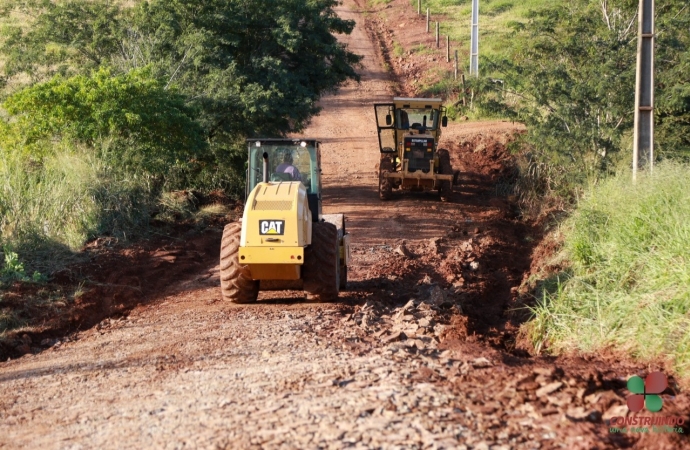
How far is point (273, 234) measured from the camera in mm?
10586

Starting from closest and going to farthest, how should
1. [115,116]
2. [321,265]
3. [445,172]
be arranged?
[321,265] → [115,116] → [445,172]

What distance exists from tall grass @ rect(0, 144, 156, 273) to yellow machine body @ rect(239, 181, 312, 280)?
4.37m

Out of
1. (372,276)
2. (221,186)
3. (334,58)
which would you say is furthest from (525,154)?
(372,276)

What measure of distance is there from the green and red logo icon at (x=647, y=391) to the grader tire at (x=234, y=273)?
5296 millimetres

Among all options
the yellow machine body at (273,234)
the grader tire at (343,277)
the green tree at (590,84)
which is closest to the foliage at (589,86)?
the green tree at (590,84)

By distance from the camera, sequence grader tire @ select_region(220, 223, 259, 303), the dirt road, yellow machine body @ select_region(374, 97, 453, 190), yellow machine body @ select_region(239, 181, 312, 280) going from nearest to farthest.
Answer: the dirt road → yellow machine body @ select_region(239, 181, 312, 280) → grader tire @ select_region(220, 223, 259, 303) → yellow machine body @ select_region(374, 97, 453, 190)

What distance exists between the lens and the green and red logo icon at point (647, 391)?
21.7 feet

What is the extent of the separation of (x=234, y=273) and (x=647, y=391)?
569 cm

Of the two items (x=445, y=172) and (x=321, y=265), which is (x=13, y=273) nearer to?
(x=321, y=265)

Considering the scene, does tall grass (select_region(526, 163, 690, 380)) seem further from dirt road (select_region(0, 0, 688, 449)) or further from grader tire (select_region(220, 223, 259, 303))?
grader tire (select_region(220, 223, 259, 303))

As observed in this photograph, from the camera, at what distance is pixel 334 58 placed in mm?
21297

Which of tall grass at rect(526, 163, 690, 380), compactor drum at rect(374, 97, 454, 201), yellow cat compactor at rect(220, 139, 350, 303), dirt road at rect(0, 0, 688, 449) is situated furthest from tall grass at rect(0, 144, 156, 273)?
tall grass at rect(526, 163, 690, 380)

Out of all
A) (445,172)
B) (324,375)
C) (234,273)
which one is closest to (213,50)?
(445,172)

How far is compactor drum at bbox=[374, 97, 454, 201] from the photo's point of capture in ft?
67.7
